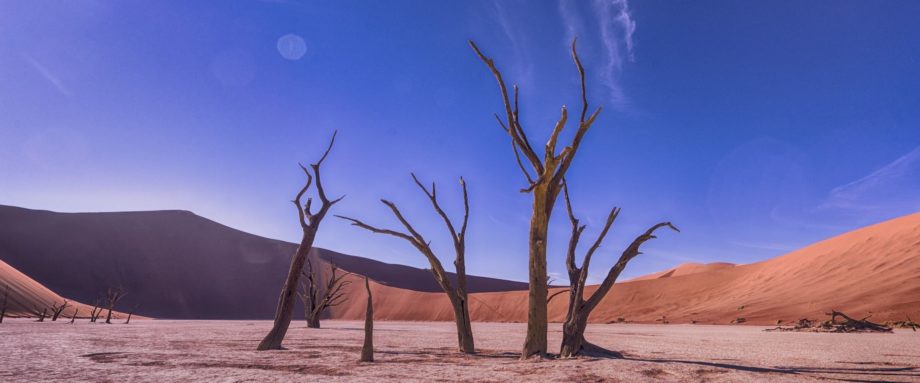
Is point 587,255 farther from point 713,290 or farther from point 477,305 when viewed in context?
point 477,305

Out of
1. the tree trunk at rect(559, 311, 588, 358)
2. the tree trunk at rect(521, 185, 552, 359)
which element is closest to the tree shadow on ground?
the tree trunk at rect(559, 311, 588, 358)

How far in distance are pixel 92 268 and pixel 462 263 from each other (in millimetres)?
73309

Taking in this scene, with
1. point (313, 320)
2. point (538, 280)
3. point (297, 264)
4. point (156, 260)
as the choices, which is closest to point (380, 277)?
point (156, 260)

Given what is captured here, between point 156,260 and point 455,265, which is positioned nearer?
point 455,265

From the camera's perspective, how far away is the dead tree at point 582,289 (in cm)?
921

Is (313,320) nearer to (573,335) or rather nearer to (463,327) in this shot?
(463,327)

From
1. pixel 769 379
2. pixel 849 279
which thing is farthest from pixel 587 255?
pixel 849 279

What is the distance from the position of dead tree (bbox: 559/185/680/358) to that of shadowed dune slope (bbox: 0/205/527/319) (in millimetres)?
63223

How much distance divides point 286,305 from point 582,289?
6.57 metres

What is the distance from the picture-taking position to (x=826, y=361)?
927 centimetres

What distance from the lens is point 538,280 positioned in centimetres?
860

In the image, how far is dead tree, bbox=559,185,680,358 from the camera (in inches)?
363

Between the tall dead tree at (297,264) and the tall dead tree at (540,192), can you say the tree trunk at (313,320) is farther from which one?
the tall dead tree at (540,192)

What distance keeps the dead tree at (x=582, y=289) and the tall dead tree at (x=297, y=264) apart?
226 inches
